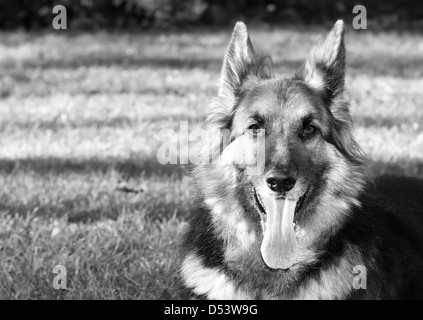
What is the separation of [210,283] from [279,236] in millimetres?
485

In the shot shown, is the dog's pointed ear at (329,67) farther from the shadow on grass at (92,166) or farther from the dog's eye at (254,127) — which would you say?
the shadow on grass at (92,166)

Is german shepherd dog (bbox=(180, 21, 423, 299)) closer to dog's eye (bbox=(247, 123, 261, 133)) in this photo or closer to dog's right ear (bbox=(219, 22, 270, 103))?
dog's eye (bbox=(247, 123, 261, 133))

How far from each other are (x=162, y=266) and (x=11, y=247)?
116 centimetres

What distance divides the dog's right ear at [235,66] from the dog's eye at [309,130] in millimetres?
530

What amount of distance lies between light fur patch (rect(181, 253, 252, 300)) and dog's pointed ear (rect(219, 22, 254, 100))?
1.06m

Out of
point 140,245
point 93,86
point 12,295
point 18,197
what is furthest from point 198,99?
point 12,295

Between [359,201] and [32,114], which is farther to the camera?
[32,114]

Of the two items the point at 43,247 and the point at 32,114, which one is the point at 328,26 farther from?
the point at 43,247

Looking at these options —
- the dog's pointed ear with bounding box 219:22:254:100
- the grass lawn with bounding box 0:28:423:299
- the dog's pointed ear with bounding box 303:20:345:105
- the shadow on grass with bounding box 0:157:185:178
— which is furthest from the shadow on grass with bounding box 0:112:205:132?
the dog's pointed ear with bounding box 303:20:345:105

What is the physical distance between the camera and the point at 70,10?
1714 cm

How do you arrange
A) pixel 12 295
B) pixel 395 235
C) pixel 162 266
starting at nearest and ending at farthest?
pixel 395 235 < pixel 12 295 < pixel 162 266

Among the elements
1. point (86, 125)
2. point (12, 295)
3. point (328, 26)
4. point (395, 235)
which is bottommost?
point (12, 295)

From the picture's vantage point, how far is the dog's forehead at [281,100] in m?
4.66

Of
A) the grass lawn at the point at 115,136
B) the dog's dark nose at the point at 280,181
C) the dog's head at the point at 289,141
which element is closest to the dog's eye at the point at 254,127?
the dog's head at the point at 289,141
